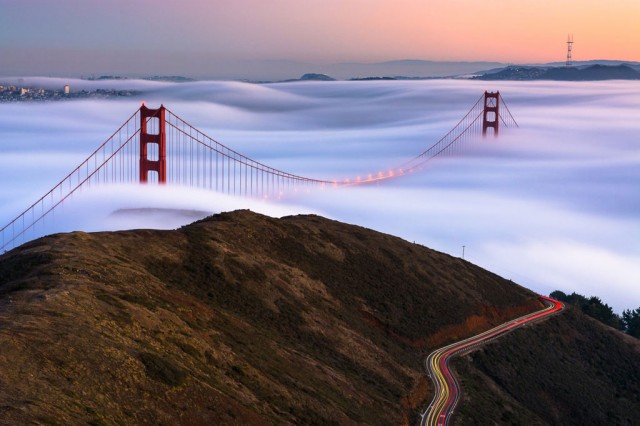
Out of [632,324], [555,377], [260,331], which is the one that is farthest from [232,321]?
[632,324]

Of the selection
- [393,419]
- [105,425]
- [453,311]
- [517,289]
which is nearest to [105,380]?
[105,425]

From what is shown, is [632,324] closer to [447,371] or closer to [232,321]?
[447,371]

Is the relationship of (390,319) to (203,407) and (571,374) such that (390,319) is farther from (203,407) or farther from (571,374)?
(203,407)

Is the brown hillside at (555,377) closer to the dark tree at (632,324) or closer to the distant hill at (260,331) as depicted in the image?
the distant hill at (260,331)

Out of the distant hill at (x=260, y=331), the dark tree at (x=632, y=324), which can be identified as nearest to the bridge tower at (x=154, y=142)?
the distant hill at (x=260, y=331)

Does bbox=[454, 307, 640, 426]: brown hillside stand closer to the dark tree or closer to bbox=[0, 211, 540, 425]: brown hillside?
bbox=[0, 211, 540, 425]: brown hillside
